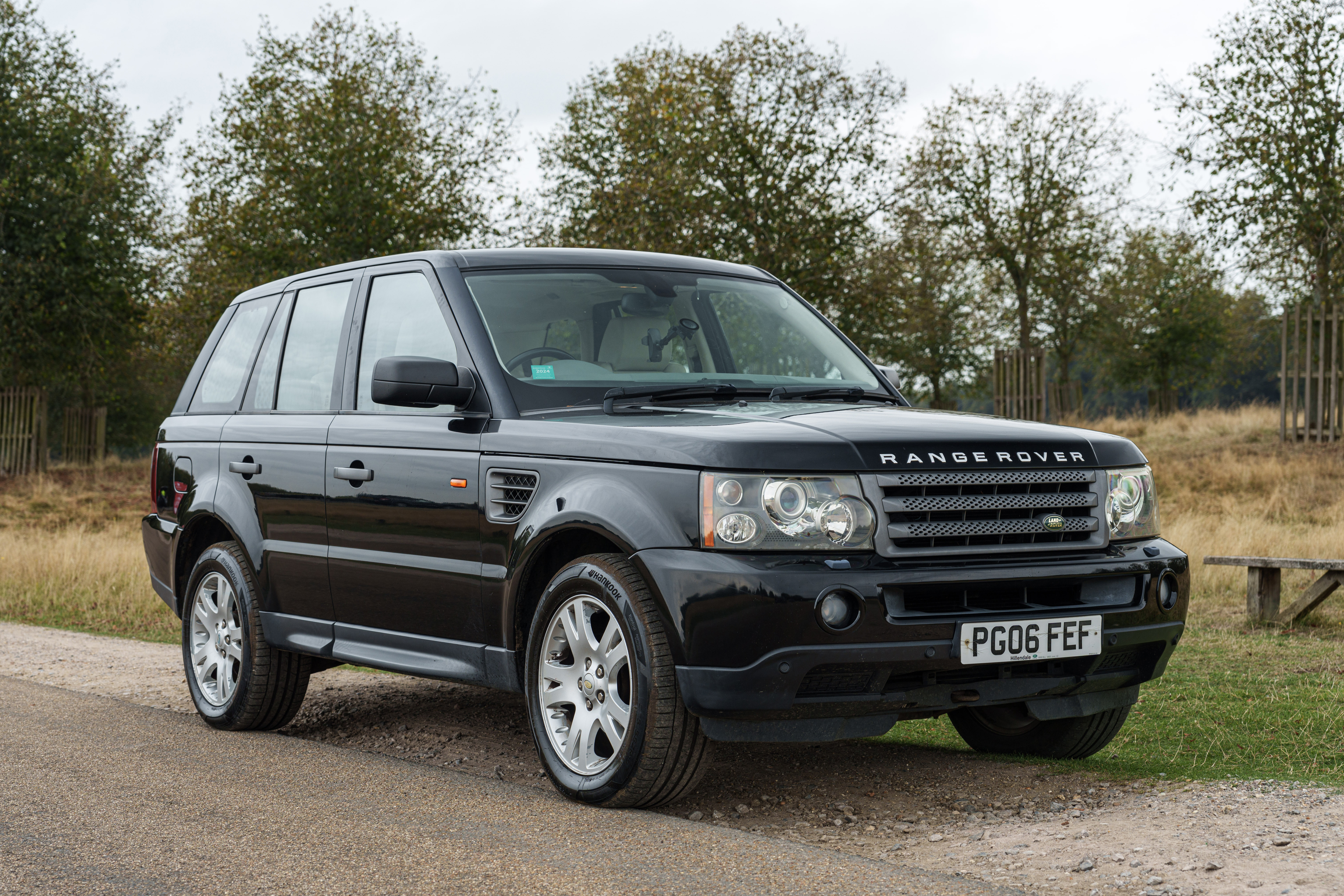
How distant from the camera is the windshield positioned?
213 inches

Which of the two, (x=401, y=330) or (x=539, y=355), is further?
(x=401, y=330)

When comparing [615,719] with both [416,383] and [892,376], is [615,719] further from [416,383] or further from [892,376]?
[892,376]

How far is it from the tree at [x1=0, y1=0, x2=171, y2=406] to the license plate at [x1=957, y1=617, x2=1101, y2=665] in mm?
28925

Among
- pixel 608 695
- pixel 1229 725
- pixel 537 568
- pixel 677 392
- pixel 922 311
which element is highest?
pixel 922 311

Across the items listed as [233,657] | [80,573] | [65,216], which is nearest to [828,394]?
[233,657]

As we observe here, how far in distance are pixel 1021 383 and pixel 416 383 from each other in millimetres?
24272

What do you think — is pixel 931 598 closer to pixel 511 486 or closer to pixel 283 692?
pixel 511 486

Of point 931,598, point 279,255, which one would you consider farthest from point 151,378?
point 931,598

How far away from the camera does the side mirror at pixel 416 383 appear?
16.8ft

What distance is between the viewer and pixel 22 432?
106 ft

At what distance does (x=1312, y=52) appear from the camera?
2408 cm

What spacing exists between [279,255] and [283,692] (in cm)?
2334

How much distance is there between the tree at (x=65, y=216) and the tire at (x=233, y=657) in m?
25.4

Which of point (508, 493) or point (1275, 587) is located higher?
point (508, 493)
